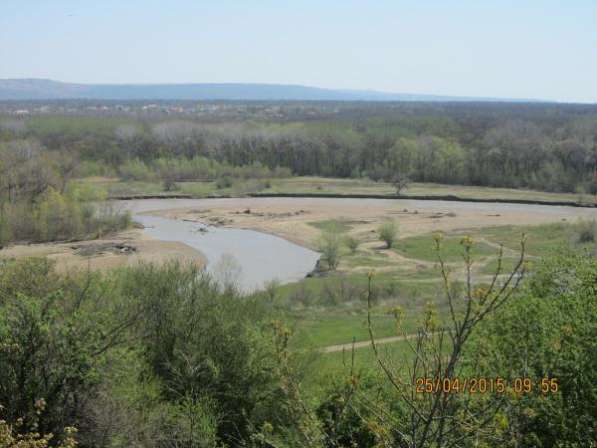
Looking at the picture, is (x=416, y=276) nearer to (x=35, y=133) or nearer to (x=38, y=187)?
(x=38, y=187)

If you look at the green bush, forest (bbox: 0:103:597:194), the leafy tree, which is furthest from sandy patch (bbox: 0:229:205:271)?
forest (bbox: 0:103:597:194)

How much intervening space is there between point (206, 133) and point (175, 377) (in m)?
108

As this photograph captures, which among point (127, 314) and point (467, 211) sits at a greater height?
point (127, 314)

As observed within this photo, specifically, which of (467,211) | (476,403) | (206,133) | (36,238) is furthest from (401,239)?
(206,133)

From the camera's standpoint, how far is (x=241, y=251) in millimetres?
57000

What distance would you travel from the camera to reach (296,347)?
1805cm

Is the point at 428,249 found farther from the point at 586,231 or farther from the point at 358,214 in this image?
the point at 358,214

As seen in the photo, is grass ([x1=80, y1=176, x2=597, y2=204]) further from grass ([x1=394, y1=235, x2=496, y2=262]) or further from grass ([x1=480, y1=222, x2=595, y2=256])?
grass ([x1=394, y1=235, x2=496, y2=262])

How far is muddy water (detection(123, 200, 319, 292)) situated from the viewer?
4790 cm

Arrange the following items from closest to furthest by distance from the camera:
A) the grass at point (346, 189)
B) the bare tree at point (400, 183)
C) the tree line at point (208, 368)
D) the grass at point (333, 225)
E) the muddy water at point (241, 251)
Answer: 1. the tree line at point (208, 368)
2. the muddy water at point (241, 251)
3. the grass at point (333, 225)
4. the grass at point (346, 189)
5. the bare tree at point (400, 183)

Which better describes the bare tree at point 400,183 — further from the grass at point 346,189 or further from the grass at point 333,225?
the grass at point 333,225

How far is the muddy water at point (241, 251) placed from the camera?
4790 centimetres
